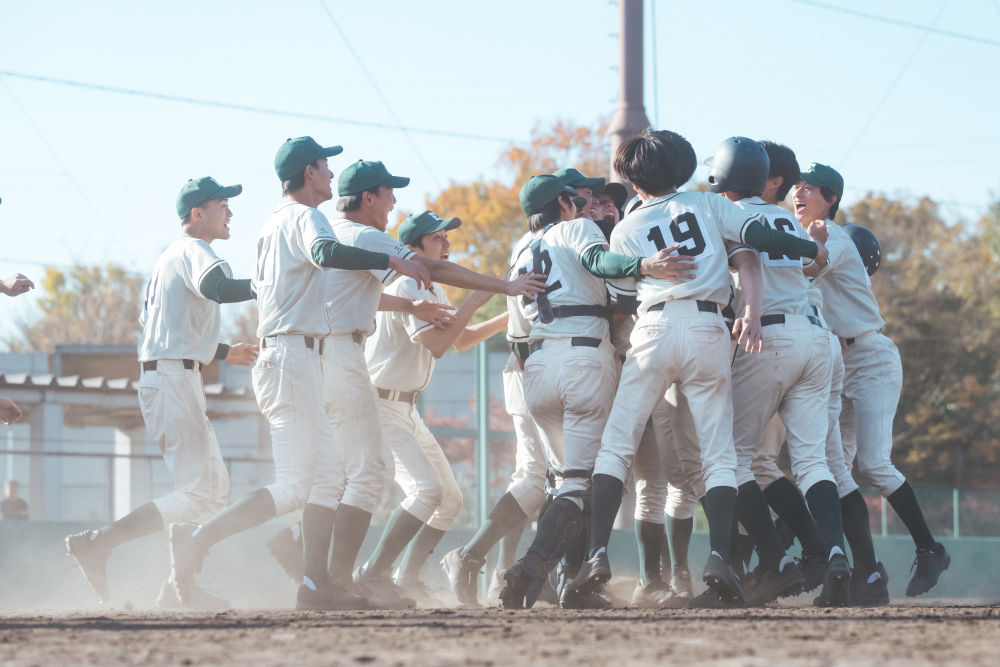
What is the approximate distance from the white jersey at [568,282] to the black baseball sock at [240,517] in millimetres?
1564

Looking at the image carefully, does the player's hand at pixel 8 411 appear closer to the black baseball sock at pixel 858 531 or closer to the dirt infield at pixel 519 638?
the dirt infield at pixel 519 638

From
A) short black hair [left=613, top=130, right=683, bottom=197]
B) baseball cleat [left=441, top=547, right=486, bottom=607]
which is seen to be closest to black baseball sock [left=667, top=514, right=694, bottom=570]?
baseball cleat [left=441, top=547, right=486, bottom=607]

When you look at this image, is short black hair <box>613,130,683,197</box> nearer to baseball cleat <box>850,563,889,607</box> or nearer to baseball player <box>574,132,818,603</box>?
baseball player <box>574,132,818,603</box>

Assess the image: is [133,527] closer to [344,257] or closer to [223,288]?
[223,288]

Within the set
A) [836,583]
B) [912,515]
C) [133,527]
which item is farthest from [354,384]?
[912,515]

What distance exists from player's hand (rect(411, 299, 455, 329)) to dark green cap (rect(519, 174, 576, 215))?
26.5 inches

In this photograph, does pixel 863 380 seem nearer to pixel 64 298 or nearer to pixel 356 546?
pixel 356 546

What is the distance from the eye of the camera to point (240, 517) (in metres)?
6.02

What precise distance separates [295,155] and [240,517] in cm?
188

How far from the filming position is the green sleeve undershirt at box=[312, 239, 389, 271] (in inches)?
229

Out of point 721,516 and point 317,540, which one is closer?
point 721,516

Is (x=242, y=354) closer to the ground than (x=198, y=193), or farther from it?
closer to the ground

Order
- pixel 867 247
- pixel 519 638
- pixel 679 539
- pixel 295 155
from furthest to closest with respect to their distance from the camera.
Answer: pixel 867 247, pixel 679 539, pixel 295 155, pixel 519 638

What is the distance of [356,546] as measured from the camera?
645 cm
